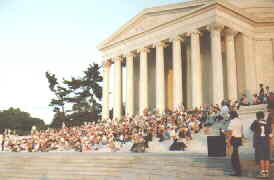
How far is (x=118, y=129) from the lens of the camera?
32.6 m

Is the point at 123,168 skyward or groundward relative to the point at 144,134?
groundward

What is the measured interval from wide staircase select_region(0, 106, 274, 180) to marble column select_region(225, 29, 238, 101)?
16.9 metres

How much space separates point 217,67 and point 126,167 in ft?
73.9

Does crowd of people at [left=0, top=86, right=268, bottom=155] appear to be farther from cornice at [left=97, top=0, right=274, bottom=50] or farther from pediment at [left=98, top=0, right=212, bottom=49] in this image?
pediment at [left=98, top=0, right=212, bottom=49]

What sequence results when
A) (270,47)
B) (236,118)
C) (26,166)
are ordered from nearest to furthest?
1. (236,118)
2. (26,166)
3. (270,47)

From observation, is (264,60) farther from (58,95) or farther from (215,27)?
(58,95)

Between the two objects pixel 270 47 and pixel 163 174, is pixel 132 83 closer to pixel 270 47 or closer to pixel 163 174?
pixel 270 47

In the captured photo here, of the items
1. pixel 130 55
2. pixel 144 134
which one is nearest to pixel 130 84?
pixel 130 55

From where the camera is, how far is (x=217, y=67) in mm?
33656

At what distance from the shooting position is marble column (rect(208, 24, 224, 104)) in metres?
33.0

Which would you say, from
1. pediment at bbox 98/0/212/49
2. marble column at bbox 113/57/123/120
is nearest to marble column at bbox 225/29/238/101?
pediment at bbox 98/0/212/49

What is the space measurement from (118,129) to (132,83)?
14698mm

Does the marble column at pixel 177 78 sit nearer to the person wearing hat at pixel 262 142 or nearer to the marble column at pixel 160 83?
the marble column at pixel 160 83

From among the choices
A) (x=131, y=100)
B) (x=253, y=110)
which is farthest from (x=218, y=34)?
(x=131, y=100)
